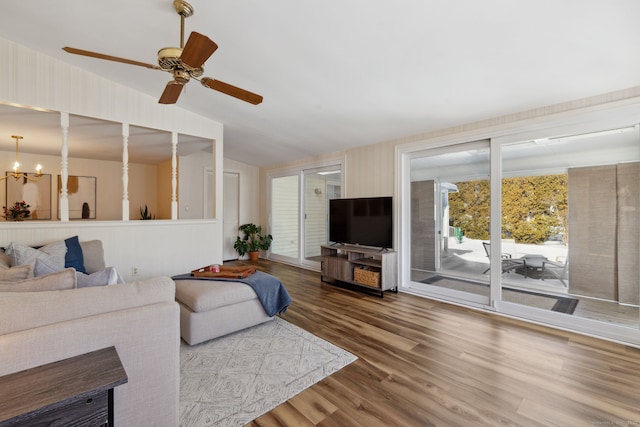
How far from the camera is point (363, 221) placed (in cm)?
463

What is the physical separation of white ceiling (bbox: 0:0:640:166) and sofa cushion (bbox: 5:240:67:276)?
225 centimetres

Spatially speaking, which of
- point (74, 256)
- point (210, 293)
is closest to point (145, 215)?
point (74, 256)

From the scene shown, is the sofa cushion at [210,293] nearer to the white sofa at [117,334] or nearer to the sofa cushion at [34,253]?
the white sofa at [117,334]

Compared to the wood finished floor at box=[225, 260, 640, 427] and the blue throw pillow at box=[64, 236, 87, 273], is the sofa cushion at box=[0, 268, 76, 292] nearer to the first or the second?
the wood finished floor at box=[225, 260, 640, 427]

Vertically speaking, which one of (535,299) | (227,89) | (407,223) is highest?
(227,89)

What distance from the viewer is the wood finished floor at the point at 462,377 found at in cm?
176

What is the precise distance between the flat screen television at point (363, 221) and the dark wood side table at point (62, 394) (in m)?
3.67

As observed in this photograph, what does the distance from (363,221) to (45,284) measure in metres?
3.83

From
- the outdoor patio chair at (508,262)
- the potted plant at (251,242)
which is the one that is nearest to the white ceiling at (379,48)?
the outdoor patio chair at (508,262)

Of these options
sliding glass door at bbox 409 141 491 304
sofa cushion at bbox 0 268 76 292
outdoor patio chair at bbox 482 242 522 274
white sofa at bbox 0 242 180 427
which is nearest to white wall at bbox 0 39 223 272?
sofa cushion at bbox 0 268 76 292

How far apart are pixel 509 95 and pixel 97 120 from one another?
17.1ft

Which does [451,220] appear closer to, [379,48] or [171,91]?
[379,48]

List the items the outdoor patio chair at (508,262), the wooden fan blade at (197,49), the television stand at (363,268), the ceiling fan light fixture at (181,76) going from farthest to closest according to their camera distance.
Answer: the television stand at (363,268) < the outdoor patio chair at (508,262) < the ceiling fan light fixture at (181,76) < the wooden fan blade at (197,49)

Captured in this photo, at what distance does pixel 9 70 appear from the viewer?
327 centimetres
